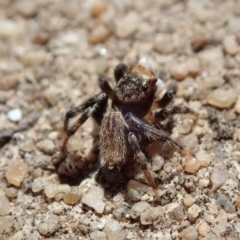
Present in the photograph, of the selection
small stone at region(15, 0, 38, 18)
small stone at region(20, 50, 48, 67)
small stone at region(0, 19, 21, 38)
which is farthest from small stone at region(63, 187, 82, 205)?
small stone at region(15, 0, 38, 18)

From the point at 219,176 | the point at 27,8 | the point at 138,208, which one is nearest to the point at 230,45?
the point at 219,176

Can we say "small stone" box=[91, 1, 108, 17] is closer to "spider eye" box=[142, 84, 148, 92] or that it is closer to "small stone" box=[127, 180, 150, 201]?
"spider eye" box=[142, 84, 148, 92]

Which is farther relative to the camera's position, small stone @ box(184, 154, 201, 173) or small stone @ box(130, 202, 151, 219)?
small stone @ box(184, 154, 201, 173)

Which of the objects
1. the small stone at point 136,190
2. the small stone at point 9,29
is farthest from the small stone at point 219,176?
the small stone at point 9,29

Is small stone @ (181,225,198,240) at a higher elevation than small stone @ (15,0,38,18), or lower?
lower

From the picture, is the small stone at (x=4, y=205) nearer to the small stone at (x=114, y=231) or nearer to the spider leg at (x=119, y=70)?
the small stone at (x=114, y=231)

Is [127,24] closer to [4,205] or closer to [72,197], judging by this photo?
[72,197]
